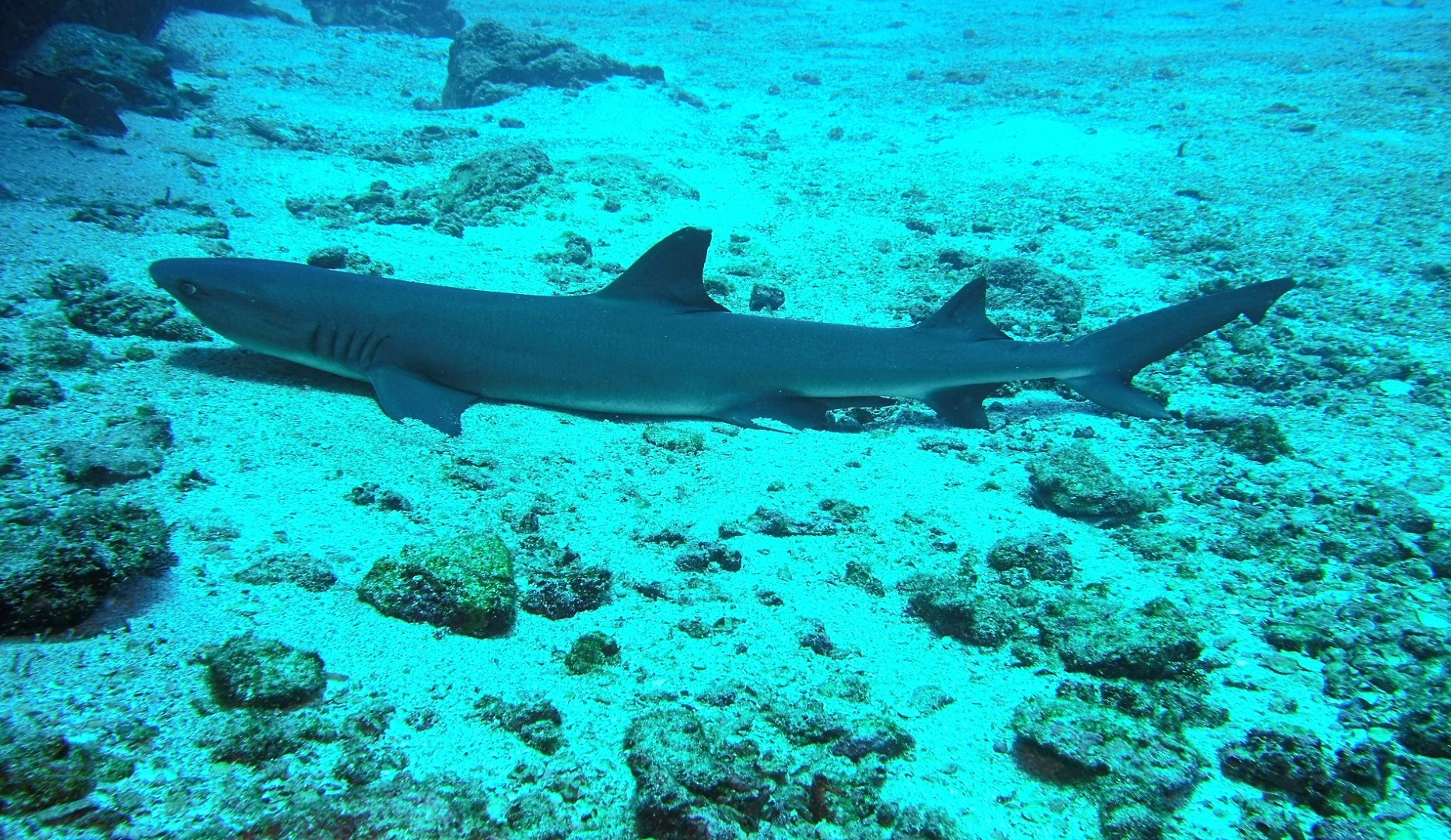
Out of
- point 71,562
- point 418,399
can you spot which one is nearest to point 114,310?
point 418,399

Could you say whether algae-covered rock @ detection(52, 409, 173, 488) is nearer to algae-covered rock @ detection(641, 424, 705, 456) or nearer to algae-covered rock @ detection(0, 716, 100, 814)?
algae-covered rock @ detection(0, 716, 100, 814)

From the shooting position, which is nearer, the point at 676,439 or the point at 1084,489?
the point at 1084,489

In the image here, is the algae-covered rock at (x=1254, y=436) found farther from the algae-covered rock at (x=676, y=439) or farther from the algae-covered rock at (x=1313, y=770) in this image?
the algae-covered rock at (x=676, y=439)

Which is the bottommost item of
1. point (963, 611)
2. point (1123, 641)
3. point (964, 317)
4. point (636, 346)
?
point (963, 611)

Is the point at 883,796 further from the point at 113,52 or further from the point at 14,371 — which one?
the point at 113,52

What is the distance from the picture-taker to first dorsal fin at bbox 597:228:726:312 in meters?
3.98

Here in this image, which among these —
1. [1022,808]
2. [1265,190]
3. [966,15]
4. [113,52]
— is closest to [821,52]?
[966,15]

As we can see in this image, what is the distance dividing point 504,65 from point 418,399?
11329 millimetres

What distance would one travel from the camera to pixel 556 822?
5.55ft

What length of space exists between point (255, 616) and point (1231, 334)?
6.91 metres

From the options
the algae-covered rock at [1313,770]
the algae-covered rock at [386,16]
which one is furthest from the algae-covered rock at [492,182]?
the algae-covered rock at [386,16]

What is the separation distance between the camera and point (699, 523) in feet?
10.5

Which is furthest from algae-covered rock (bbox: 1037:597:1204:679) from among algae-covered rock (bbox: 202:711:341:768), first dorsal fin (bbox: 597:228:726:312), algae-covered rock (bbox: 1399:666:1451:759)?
first dorsal fin (bbox: 597:228:726:312)

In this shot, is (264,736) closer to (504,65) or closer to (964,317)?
(964,317)
